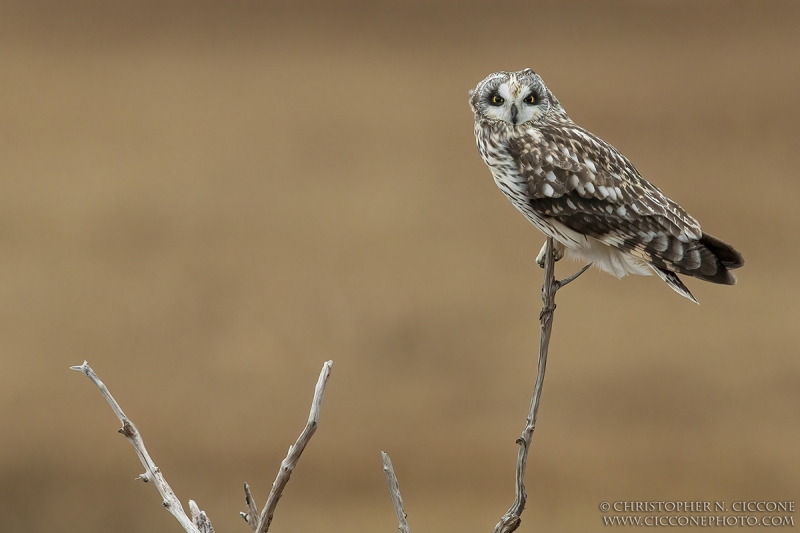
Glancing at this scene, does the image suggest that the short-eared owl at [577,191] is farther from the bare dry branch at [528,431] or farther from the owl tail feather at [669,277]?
the bare dry branch at [528,431]

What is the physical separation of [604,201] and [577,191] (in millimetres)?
40

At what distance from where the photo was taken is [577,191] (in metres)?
1.10

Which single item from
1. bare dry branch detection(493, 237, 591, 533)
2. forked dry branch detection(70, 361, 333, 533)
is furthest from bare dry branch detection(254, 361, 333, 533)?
bare dry branch detection(493, 237, 591, 533)

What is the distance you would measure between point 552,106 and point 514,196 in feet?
0.62

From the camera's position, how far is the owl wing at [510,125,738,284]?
105cm

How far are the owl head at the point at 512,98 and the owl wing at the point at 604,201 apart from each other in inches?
1.3

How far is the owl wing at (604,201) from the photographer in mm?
1046

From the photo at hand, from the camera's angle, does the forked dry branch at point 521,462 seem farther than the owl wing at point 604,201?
No

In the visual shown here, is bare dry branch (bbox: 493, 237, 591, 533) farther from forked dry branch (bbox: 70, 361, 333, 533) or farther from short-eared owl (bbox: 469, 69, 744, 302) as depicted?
forked dry branch (bbox: 70, 361, 333, 533)

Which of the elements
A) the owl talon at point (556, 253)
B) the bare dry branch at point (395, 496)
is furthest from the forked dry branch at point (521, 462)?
the owl talon at point (556, 253)

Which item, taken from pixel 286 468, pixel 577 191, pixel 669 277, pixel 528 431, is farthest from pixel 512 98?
pixel 286 468

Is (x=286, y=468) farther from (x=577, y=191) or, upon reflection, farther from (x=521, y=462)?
(x=577, y=191)

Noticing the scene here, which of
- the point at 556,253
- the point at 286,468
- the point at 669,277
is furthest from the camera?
the point at 556,253

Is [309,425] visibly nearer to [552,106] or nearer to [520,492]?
[520,492]
